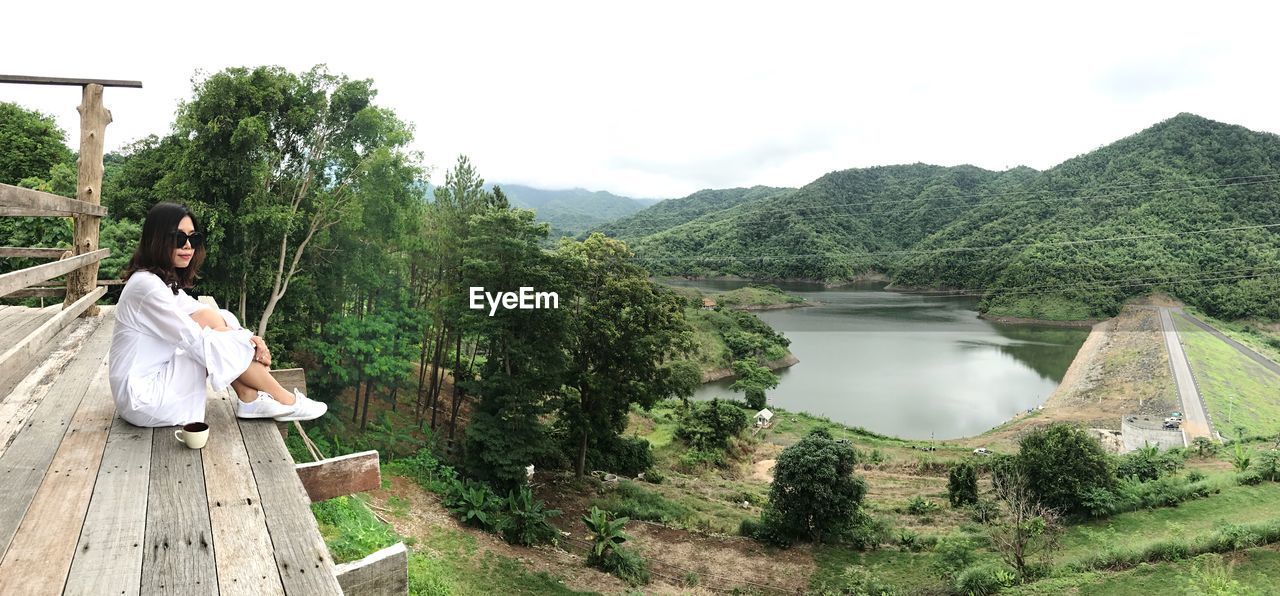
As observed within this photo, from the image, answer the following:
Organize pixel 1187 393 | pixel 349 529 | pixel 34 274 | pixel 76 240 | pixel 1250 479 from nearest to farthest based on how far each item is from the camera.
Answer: pixel 34 274 < pixel 76 240 < pixel 349 529 < pixel 1250 479 < pixel 1187 393

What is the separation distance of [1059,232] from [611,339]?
217 feet

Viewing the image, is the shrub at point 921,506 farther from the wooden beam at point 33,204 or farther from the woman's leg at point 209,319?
the wooden beam at point 33,204

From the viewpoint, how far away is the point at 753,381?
101 feet

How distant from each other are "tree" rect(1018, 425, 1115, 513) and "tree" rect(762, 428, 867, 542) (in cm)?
492

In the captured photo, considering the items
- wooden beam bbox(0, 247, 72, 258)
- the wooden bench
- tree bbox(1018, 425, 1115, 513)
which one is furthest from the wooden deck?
tree bbox(1018, 425, 1115, 513)

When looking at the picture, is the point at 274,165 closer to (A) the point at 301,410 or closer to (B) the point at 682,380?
(B) the point at 682,380

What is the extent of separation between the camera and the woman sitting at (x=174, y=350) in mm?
2266

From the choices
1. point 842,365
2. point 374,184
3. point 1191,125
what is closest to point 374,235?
point 374,184

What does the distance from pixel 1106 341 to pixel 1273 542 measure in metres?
35.2

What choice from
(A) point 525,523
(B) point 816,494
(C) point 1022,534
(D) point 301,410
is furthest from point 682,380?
(D) point 301,410

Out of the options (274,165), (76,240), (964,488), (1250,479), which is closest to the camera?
(76,240)

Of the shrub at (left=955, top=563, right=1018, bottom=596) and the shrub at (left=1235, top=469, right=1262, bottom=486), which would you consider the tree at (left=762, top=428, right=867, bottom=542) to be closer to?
the shrub at (left=955, top=563, right=1018, bottom=596)

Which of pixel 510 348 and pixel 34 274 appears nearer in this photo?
pixel 34 274

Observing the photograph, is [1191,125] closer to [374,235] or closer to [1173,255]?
[1173,255]
